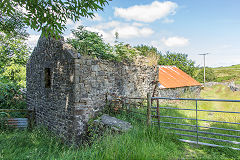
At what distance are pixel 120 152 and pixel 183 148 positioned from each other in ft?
6.05

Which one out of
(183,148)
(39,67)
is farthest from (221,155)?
(39,67)

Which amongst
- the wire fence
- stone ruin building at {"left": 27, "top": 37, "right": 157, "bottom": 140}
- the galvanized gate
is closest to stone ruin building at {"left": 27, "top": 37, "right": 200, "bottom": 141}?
stone ruin building at {"left": 27, "top": 37, "right": 157, "bottom": 140}

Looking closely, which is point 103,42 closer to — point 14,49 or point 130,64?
point 130,64

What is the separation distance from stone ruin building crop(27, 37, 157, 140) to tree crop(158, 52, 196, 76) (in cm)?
2134

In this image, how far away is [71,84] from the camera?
19.5ft

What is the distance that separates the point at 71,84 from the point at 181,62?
26.2 metres

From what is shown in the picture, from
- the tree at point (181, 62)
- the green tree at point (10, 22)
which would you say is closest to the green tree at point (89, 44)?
the green tree at point (10, 22)

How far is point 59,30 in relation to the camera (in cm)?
506

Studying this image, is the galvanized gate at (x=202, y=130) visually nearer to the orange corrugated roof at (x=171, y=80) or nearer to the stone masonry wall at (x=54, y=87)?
the stone masonry wall at (x=54, y=87)

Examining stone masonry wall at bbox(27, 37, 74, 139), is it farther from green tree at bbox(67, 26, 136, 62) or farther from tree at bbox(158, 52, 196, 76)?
tree at bbox(158, 52, 196, 76)

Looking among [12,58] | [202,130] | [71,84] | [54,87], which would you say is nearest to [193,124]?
[202,130]

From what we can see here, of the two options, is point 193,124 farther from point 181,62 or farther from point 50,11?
point 181,62

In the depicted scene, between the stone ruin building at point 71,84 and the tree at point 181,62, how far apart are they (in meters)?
21.3

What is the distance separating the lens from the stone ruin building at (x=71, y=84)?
5.91m
